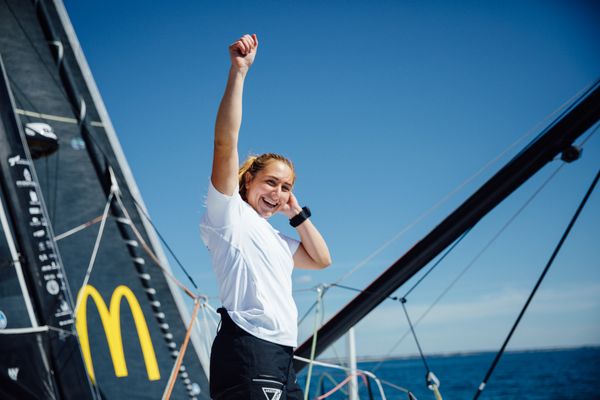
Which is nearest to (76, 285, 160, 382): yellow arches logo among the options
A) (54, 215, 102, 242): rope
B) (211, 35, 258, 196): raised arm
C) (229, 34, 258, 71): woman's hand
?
(54, 215, 102, 242): rope

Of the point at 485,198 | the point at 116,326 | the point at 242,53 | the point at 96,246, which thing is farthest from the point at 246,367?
the point at 96,246

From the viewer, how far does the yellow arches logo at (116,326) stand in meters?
2.92

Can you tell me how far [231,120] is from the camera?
53.2 inches

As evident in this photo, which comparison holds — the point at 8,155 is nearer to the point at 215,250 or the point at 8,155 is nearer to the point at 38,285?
the point at 38,285

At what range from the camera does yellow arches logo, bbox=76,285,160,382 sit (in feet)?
9.58

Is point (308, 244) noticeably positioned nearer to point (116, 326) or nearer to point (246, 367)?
point (246, 367)

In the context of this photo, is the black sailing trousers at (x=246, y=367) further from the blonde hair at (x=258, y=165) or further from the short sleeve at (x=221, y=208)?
the blonde hair at (x=258, y=165)

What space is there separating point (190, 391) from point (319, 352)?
83 centimetres

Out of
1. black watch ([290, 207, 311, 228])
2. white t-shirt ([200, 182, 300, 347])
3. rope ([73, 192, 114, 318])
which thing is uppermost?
rope ([73, 192, 114, 318])

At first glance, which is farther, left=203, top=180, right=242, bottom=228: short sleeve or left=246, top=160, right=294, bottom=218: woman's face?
left=246, top=160, right=294, bottom=218: woman's face

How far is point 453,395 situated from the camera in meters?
40.1

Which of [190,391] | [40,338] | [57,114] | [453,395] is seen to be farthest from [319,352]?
[453,395]

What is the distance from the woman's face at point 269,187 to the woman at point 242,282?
0.08 m

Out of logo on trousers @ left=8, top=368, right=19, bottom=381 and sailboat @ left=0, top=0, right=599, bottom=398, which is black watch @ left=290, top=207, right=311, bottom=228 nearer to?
sailboat @ left=0, top=0, right=599, bottom=398
